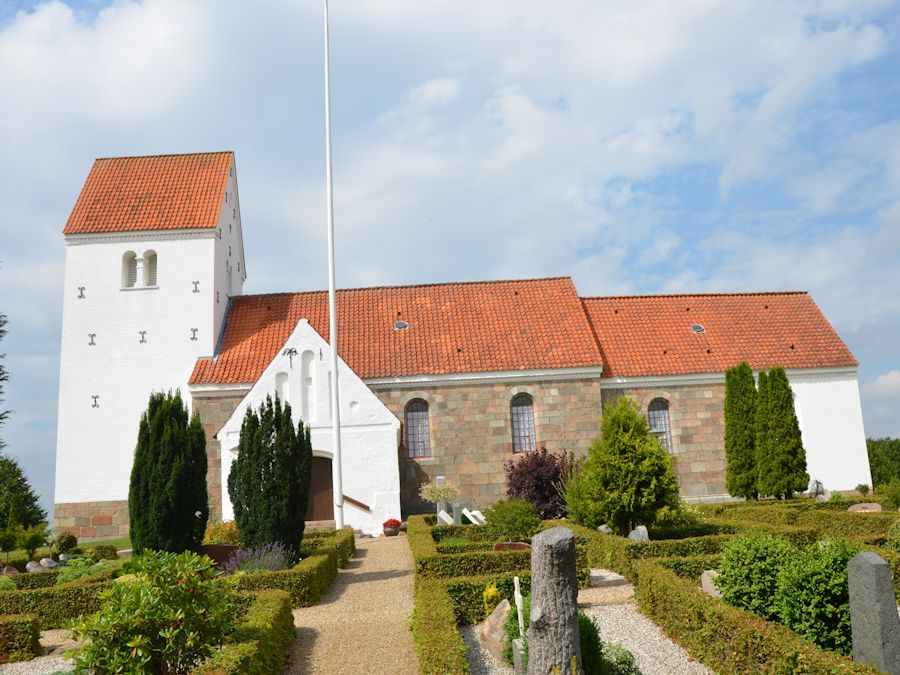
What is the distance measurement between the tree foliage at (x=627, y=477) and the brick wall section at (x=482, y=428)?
903 centimetres

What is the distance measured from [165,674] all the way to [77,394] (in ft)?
62.8

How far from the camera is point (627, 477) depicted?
13227 millimetres

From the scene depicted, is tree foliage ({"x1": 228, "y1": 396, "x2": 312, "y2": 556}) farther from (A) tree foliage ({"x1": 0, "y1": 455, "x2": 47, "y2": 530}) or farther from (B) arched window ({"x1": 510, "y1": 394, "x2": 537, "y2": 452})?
(A) tree foliage ({"x1": 0, "y1": 455, "x2": 47, "y2": 530})

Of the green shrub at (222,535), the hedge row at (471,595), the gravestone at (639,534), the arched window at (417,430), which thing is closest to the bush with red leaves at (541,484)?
the arched window at (417,430)

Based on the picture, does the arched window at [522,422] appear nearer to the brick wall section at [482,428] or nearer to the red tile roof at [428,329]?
the brick wall section at [482,428]

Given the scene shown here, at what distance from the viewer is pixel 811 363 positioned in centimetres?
2461

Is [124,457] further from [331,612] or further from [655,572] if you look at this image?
[655,572]

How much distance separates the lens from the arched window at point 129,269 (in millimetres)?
24297

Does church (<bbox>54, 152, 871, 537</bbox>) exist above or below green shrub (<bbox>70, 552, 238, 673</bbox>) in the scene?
above

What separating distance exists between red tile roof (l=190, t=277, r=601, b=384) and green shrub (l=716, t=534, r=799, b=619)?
14.8m

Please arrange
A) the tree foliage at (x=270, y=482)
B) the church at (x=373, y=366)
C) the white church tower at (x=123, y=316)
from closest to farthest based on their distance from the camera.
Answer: the tree foliage at (x=270, y=482)
the church at (x=373, y=366)
the white church tower at (x=123, y=316)

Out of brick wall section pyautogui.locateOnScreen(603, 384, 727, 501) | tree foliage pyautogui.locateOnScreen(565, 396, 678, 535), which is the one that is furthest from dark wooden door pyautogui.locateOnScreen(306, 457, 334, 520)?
tree foliage pyautogui.locateOnScreen(565, 396, 678, 535)

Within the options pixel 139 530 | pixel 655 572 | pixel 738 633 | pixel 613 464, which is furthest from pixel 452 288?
pixel 738 633

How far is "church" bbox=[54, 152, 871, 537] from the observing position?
2142 cm
